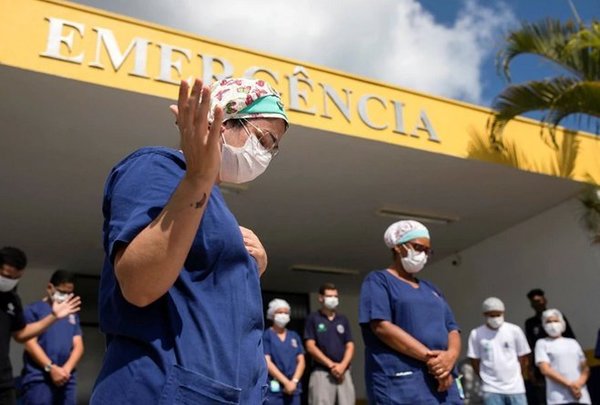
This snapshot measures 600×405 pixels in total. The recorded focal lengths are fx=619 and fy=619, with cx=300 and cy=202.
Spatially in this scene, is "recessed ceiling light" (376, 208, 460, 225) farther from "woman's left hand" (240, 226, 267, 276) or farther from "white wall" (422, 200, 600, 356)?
"woman's left hand" (240, 226, 267, 276)

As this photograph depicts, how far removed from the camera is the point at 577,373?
23.1 ft

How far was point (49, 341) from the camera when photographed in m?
5.71

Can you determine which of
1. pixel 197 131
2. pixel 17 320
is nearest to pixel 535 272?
pixel 17 320

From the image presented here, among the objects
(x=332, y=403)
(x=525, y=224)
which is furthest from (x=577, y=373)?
(x=525, y=224)

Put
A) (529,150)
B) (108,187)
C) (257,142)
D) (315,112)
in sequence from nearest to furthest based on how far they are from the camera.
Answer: (108,187), (257,142), (315,112), (529,150)

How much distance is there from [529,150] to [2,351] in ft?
22.1

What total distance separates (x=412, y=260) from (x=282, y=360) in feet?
14.6

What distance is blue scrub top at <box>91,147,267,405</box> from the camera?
44.5 inches

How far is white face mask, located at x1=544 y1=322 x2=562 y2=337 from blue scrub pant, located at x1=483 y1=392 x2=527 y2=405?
100 cm

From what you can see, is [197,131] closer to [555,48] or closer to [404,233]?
[404,233]

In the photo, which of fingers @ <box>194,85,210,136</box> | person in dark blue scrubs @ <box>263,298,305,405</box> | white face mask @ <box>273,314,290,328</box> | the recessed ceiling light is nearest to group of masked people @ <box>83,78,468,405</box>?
fingers @ <box>194,85,210,136</box>

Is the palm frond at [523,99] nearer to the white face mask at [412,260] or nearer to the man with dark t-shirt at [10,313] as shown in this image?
the white face mask at [412,260]

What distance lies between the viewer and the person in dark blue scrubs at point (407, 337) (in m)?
3.18

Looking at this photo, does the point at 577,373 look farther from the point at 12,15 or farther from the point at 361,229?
the point at 12,15
